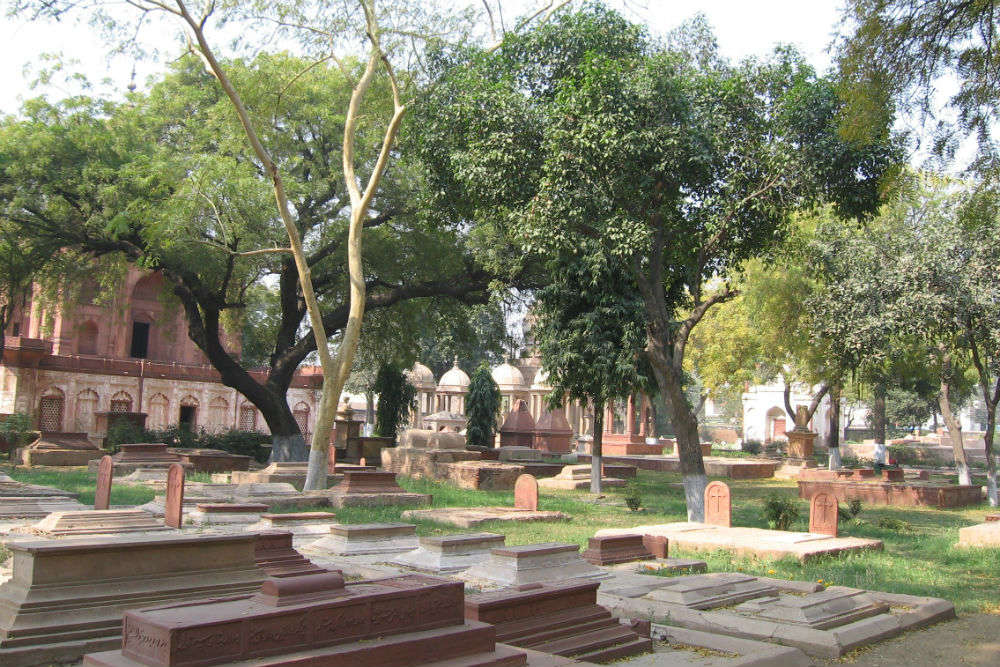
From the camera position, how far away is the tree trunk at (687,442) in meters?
15.0

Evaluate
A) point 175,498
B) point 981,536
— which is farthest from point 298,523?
point 981,536

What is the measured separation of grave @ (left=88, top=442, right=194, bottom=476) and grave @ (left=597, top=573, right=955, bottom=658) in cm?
1548

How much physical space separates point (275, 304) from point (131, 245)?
30.8ft

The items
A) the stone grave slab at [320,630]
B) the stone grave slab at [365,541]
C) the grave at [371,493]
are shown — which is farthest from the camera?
the grave at [371,493]

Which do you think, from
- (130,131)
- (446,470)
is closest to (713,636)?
(446,470)

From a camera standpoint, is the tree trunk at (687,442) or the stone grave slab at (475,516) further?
the tree trunk at (687,442)

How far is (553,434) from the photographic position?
120ft

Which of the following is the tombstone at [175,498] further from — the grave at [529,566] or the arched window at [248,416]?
the arched window at [248,416]

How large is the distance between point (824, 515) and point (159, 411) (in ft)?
100

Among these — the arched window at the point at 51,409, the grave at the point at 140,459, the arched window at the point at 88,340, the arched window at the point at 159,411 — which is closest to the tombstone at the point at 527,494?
the grave at the point at 140,459

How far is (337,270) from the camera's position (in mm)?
23484

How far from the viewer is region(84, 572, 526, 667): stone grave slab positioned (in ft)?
13.7

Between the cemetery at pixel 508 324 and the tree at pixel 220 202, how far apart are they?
4.4 inches

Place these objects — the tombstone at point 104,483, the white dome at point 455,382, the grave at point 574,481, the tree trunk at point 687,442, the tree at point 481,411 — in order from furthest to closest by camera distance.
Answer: the white dome at point 455,382, the tree at point 481,411, the grave at point 574,481, the tree trunk at point 687,442, the tombstone at point 104,483
